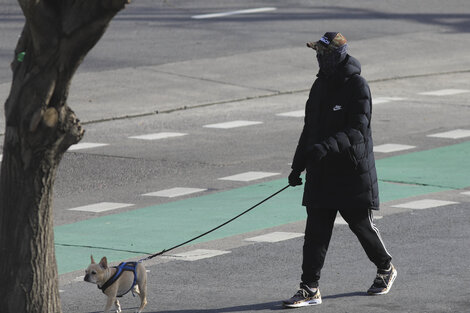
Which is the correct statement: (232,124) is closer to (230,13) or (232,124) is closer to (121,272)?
(121,272)

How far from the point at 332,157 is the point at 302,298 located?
3.43 ft

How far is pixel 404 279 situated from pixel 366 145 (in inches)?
53.4

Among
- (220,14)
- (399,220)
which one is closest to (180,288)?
(399,220)

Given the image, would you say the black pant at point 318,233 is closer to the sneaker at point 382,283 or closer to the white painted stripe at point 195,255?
the sneaker at point 382,283

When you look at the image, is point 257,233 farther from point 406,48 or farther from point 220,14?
point 220,14

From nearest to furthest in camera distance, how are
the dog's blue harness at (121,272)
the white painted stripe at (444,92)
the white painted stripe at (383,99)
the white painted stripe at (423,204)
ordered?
the dog's blue harness at (121,272)
the white painted stripe at (423,204)
the white painted stripe at (383,99)
the white painted stripe at (444,92)

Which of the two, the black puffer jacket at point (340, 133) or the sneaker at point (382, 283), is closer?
the black puffer jacket at point (340, 133)

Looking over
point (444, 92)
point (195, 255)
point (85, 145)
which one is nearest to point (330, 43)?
point (195, 255)

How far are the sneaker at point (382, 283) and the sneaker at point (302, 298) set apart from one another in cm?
53

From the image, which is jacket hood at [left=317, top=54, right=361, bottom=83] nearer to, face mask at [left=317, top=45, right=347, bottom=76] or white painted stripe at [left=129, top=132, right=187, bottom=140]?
face mask at [left=317, top=45, right=347, bottom=76]

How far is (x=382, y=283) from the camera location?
358 inches

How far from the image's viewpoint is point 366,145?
8844mm

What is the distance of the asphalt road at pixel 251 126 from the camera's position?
9508 millimetres

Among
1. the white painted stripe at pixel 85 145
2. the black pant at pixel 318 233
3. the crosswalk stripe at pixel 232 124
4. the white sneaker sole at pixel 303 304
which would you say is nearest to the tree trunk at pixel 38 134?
the white sneaker sole at pixel 303 304
